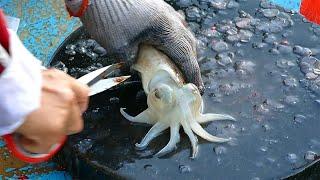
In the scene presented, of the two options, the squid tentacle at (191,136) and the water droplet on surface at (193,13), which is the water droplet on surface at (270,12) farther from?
the squid tentacle at (191,136)

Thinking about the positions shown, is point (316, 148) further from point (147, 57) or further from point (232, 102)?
point (147, 57)

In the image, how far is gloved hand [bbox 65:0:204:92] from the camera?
1.59 metres

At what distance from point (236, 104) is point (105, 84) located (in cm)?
44

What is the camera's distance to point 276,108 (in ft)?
5.72

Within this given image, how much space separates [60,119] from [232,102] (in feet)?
3.16

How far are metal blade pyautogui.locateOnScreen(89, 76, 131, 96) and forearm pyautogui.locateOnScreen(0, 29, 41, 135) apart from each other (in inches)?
28.4

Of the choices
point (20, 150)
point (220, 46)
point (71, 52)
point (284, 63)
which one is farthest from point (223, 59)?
point (20, 150)

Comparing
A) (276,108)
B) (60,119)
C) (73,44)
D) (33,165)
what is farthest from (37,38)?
(60,119)

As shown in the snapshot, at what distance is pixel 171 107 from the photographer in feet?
5.28

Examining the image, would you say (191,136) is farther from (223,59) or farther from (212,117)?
(223,59)

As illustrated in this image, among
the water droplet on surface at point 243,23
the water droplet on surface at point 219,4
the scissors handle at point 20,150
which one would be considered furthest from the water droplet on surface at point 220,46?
the scissors handle at point 20,150

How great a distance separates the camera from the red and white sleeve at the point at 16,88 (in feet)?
2.83

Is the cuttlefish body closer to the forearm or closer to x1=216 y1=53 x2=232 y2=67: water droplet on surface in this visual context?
x1=216 y1=53 x2=232 y2=67: water droplet on surface

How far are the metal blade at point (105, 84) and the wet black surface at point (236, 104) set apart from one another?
0.35 ft
